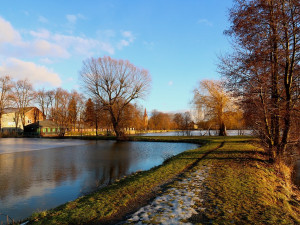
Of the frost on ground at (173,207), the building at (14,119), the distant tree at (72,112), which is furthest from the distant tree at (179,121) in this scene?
the frost on ground at (173,207)

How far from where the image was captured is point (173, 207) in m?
4.66

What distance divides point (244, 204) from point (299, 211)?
1.82m

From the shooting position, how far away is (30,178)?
32.4ft

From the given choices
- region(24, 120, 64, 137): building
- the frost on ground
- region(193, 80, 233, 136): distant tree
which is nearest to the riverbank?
the frost on ground

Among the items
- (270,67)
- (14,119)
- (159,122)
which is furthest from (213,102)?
(159,122)

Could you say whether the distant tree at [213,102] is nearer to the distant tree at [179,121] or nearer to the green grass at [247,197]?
the distant tree at [179,121]

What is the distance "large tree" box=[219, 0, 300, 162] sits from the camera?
8094 millimetres

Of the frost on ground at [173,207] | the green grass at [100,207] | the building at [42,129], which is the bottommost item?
the green grass at [100,207]

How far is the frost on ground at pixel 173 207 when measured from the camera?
4.08m

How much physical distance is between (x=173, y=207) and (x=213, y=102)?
95.7 feet

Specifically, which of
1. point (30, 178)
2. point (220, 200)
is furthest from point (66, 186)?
point (220, 200)

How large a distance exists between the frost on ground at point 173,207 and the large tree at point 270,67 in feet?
16.3

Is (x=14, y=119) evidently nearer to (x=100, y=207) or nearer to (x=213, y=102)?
(x=213, y=102)

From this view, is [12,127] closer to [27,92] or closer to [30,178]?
[27,92]
